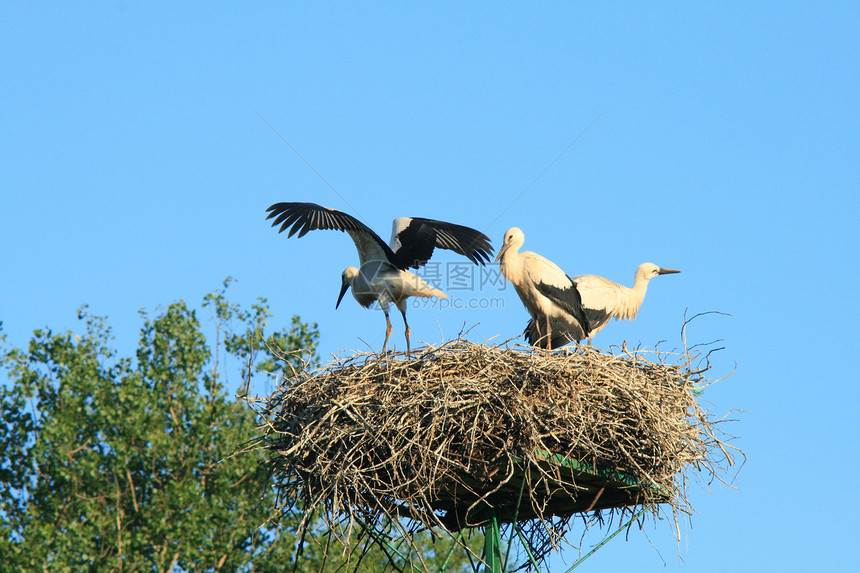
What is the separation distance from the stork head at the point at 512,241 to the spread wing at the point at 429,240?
0.88 feet

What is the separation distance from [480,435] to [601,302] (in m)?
3.33

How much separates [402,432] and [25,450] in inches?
507

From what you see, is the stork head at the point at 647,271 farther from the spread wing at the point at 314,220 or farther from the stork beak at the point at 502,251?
Answer: the spread wing at the point at 314,220

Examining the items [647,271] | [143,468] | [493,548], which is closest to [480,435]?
[493,548]

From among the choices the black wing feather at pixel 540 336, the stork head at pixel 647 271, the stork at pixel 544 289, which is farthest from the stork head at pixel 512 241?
the stork head at pixel 647 271

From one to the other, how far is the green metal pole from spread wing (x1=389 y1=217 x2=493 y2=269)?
8.43ft

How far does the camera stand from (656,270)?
9281mm

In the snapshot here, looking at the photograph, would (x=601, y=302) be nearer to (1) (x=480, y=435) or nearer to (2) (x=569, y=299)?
(2) (x=569, y=299)

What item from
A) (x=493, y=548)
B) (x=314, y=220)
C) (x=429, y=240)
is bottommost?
(x=493, y=548)

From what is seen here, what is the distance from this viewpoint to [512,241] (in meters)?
8.52

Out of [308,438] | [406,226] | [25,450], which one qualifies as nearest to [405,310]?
[406,226]

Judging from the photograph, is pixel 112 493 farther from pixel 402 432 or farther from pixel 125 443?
pixel 402 432

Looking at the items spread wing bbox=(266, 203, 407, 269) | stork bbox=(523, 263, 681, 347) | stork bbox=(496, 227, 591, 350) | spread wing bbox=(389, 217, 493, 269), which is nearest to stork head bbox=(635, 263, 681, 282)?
stork bbox=(523, 263, 681, 347)

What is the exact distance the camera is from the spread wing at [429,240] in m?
8.26
